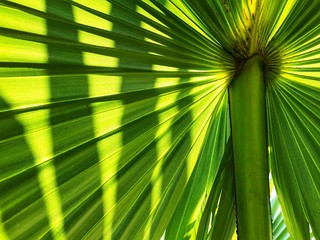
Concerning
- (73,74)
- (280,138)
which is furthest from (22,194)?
(280,138)

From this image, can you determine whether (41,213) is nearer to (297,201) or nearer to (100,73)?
(100,73)

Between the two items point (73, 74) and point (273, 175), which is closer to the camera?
point (73, 74)

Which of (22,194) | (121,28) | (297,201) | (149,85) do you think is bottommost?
(297,201)
